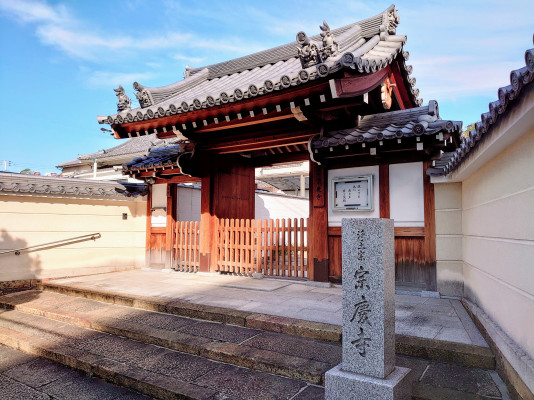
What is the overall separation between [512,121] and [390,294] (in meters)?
1.81

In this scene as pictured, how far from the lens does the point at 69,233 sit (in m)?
9.72

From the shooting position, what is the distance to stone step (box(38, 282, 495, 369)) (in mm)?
3858

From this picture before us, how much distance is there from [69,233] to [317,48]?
27.0 feet

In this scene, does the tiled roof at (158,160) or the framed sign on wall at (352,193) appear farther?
the tiled roof at (158,160)

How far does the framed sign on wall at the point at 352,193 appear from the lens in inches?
283

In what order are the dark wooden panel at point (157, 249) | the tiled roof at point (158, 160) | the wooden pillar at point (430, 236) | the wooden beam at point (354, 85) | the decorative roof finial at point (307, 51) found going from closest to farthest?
the wooden beam at point (354, 85) → the decorative roof finial at point (307, 51) → the wooden pillar at point (430, 236) → the tiled roof at point (158, 160) → the dark wooden panel at point (157, 249)

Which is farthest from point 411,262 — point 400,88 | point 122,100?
point 122,100

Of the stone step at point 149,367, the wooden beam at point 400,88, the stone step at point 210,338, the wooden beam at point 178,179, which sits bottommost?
the stone step at point 149,367

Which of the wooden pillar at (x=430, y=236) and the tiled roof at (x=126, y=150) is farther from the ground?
the tiled roof at (x=126, y=150)

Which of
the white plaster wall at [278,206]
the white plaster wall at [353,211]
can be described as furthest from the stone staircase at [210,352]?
the white plaster wall at [278,206]

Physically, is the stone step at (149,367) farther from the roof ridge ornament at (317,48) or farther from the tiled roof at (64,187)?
the roof ridge ornament at (317,48)

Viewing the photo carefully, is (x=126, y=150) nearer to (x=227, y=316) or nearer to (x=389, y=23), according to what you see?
(x=389, y=23)

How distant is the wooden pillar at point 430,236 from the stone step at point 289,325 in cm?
274

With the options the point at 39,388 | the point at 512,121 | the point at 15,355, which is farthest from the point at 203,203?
the point at 512,121
